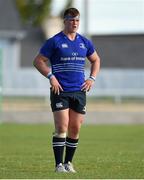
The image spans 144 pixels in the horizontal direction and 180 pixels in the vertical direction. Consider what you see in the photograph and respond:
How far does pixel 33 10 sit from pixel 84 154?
231 feet

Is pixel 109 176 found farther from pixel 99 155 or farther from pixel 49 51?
pixel 99 155

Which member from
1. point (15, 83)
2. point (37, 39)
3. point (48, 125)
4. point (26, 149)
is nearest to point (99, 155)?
point (26, 149)

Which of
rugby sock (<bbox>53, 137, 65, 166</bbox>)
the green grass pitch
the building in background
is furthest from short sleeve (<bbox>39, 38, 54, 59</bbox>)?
the building in background

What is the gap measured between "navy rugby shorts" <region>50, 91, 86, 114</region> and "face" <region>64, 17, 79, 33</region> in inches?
34.7

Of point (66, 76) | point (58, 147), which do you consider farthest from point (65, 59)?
point (58, 147)

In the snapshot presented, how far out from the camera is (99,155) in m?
16.6

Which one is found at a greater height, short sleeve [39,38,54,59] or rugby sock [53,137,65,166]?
short sleeve [39,38,54,59]

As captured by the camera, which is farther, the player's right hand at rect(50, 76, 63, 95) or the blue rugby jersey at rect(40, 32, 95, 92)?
the blue rugby jersey at rect(40, 32, 95, 92)

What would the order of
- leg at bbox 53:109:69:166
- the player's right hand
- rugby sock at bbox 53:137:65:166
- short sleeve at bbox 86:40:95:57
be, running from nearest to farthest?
the player's right hand → leg at bbox 53:109:69:166 → rugby sock at bbox 53:137:65:166 → short sleeve at bbox 86:40:95:57

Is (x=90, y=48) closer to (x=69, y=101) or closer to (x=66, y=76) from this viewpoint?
(x=66, y=76)

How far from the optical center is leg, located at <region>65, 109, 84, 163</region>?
12.8 metres

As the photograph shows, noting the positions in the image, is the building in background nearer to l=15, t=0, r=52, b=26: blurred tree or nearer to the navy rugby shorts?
l=15, t=0, r=52, b=26: blurred tree

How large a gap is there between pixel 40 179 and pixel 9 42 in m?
43.1

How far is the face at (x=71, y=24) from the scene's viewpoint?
1259cm
